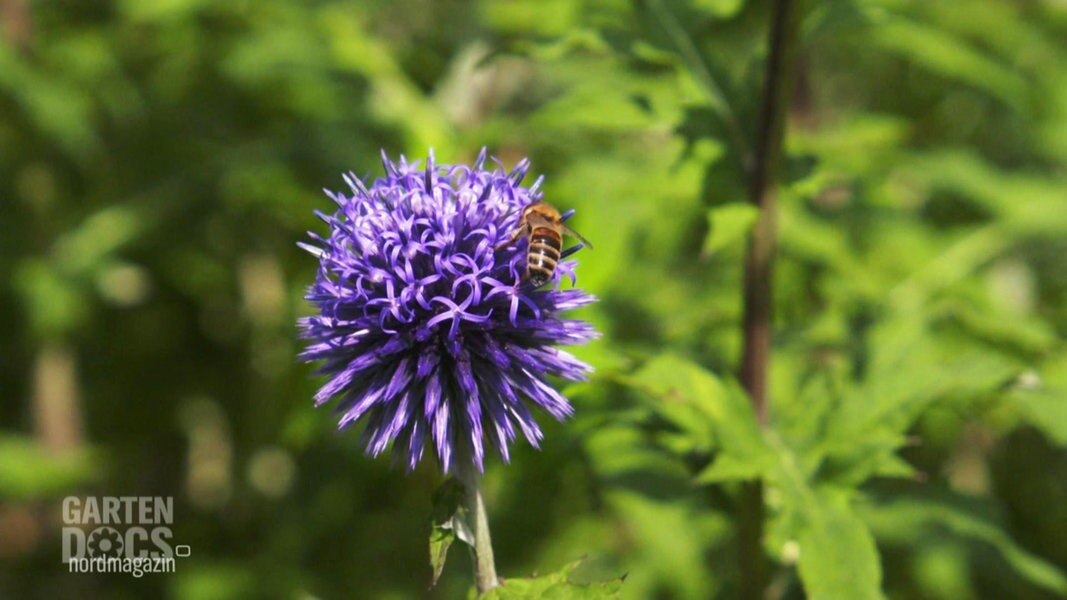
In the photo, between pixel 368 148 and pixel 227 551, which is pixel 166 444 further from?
pixel 368 148

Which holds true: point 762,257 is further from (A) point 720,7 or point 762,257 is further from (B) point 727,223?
(A) point 720,7

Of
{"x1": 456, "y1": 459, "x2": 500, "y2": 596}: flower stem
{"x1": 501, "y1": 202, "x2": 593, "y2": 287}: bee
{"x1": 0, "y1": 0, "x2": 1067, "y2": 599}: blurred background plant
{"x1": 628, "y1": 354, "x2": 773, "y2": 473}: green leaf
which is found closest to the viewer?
{"x1": 456, "y1": 459, "x2": 500, "y2": 596}: flower stem

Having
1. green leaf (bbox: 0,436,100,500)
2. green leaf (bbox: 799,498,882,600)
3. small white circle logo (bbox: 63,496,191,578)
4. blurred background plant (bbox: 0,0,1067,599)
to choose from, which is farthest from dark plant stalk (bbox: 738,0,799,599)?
green leaf (bbox: 0,436,100,500)

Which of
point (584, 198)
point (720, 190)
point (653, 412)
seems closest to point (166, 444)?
point (584, 198)

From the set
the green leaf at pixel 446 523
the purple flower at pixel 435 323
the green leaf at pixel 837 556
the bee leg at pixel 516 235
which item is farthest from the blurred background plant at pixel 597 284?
the green leaf at pixel 446 523

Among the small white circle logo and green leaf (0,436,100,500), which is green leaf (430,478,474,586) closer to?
the small white circle logo

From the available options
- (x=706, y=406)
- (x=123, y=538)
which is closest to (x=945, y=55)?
(x=706, y=406)
